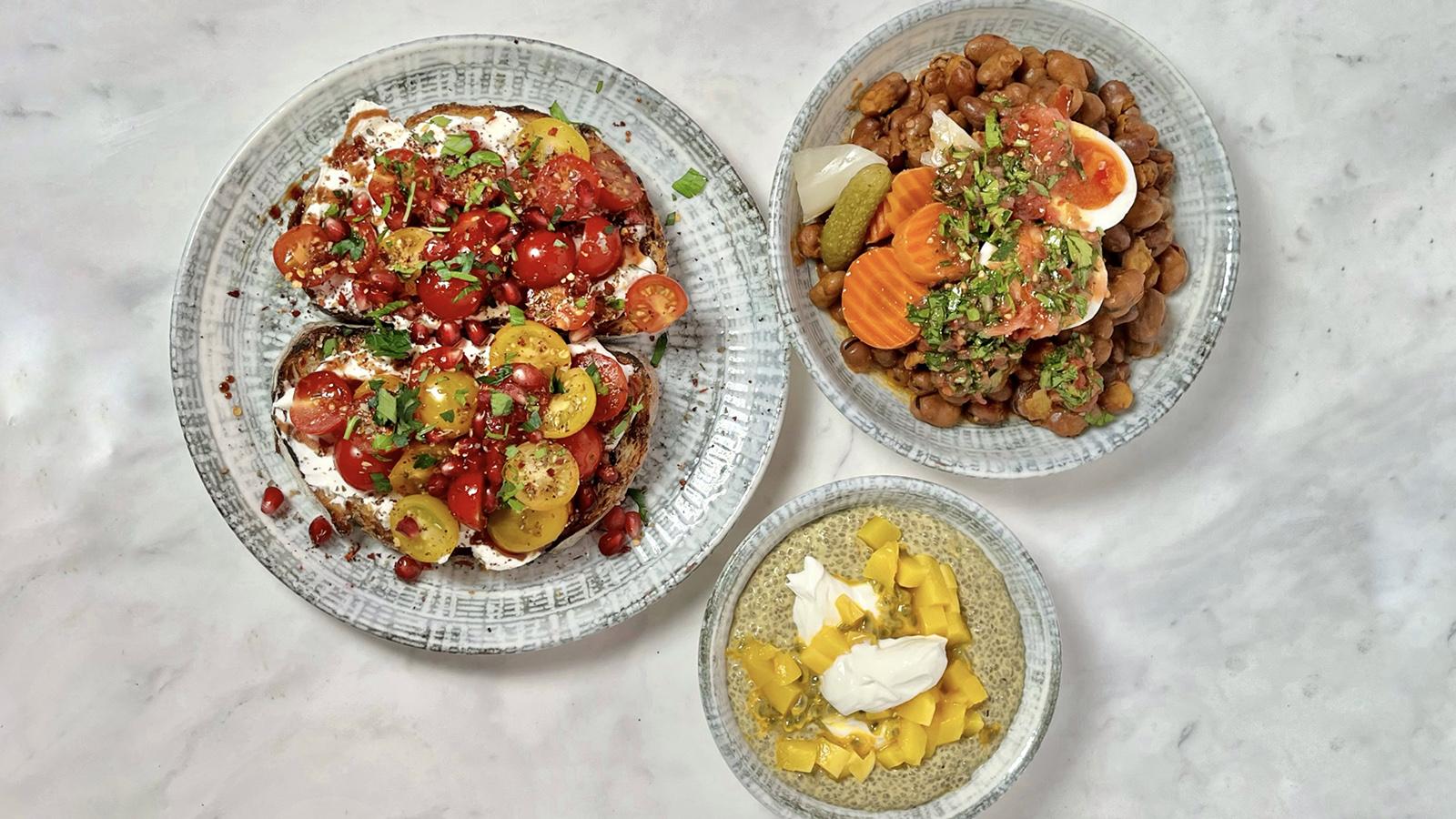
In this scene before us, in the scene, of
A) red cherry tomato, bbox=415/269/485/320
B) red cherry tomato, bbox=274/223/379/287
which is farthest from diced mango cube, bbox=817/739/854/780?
red cherry tomato, bbox=274/223/379/287

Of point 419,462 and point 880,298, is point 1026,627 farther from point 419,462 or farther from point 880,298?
point 419,462

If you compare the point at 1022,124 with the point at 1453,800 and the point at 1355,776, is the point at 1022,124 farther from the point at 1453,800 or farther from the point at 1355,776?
the point at 1453,800

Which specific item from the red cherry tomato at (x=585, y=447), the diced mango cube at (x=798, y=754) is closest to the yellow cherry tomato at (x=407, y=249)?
the red cherry tomato at (x=585, y=447)

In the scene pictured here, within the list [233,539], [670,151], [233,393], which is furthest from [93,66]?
[670,151]

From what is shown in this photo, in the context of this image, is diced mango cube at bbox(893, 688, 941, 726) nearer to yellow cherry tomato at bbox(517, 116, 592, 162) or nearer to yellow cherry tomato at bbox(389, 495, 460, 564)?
yellow cherry tomato at bbox(389, 495, 460, 564)

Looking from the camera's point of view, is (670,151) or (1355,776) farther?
(1355,776)

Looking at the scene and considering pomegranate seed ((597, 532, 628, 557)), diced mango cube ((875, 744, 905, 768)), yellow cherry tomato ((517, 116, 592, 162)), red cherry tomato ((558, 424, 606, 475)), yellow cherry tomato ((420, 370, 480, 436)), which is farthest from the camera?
pomegranate seed ((597, 532, 628, 557))

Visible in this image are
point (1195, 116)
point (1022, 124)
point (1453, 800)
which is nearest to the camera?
point (1022, 124)
